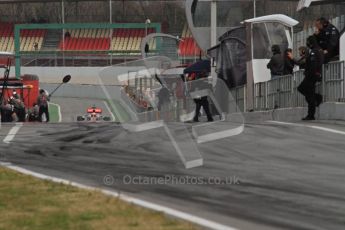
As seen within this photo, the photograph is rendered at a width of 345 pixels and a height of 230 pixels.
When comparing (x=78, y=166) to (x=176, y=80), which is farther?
(x=176, y=80)

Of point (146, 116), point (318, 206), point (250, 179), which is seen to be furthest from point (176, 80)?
point (318, 206)

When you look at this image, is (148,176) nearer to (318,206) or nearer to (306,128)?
(318,206)

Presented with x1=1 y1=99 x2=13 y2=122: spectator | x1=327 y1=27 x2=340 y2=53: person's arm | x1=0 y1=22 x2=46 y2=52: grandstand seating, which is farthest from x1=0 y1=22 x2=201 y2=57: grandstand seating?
x1=327 y1=27 x2=340 y2=53: person's arm

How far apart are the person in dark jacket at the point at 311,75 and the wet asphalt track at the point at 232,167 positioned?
5.11 ft

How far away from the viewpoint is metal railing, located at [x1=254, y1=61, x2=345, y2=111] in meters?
18.1

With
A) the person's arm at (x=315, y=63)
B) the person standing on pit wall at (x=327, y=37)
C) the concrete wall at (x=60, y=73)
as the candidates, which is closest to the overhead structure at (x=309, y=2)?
the person standing on pit wall at (x=327, y=37)

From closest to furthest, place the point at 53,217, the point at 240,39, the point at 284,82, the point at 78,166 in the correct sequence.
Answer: the point at 53,217
the point at 78,166
the point at 284,82
the point at 240,39

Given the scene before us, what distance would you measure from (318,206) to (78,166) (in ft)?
13.8

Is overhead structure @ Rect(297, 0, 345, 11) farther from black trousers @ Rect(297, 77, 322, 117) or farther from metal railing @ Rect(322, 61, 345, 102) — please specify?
black trousers @ Rect(297, 77, 322, 117)

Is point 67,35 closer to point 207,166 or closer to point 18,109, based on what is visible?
point 18,109

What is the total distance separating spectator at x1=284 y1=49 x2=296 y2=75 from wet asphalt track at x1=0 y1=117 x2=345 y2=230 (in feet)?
15.5

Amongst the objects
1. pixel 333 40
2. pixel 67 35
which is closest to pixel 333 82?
pixel 333 40

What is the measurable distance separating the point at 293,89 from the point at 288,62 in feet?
3.08

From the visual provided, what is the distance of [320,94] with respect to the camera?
18625 mm
